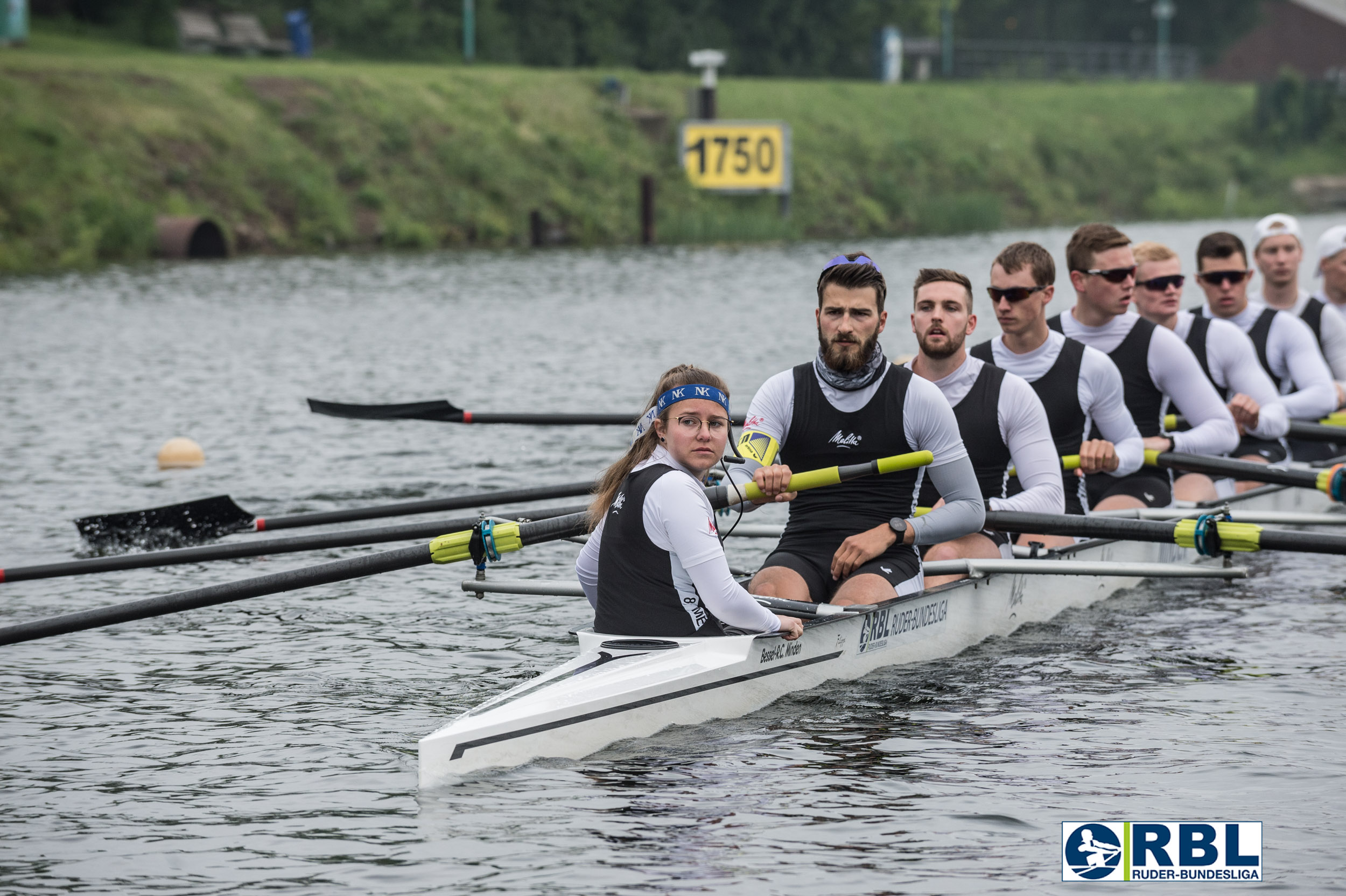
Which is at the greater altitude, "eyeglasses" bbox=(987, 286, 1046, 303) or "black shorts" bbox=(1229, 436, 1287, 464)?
"eyeglasses" bbox=(987, 286, 1046, 303)

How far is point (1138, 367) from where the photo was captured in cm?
985

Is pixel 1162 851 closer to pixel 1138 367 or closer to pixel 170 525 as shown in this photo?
pixel 1138 367

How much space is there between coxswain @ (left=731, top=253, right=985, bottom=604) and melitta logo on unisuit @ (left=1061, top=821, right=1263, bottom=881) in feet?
5.54

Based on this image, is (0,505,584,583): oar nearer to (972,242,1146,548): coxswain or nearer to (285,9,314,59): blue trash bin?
(972,242,1146,548): coxswain

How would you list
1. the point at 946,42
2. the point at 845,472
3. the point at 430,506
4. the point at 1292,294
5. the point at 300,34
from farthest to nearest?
the point at 946,42, the point at 300,34, the point at 1292,294, the point at 430,506, the point at 845,472

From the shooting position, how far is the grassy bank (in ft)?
111

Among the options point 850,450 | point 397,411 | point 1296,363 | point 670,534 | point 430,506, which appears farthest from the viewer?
point 397,411

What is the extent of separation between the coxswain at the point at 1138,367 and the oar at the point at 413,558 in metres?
2.70

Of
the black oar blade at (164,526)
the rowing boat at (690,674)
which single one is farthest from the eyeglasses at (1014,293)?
the black oar blade at (164,526)

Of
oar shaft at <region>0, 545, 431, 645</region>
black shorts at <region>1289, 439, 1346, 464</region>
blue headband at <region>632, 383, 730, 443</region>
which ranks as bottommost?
oar shaft at <region>0, 545, 431, 645</region>

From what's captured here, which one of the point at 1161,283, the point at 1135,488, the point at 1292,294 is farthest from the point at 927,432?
the point at 1292,294

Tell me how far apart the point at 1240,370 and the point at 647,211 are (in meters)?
31.3

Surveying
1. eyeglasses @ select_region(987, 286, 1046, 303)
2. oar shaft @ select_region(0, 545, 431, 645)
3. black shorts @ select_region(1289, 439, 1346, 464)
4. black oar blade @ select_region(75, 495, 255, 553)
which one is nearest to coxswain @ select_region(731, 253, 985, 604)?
eyeglasses @ select_region(987, 286, 1046, 303)

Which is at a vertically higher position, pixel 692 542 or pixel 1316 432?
pixel 1316 432
